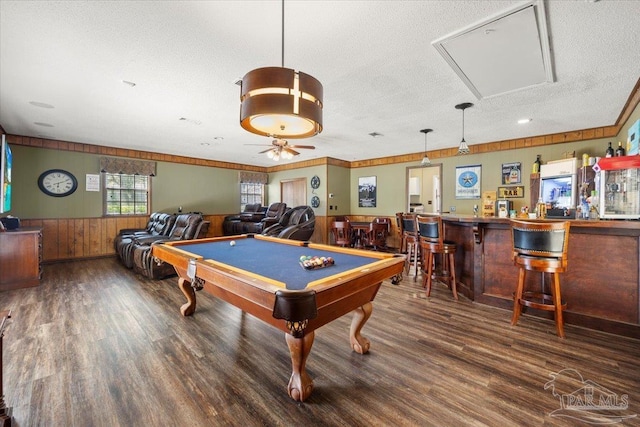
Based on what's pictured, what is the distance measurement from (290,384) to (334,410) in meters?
0.31

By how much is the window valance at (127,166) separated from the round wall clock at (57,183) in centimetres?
62

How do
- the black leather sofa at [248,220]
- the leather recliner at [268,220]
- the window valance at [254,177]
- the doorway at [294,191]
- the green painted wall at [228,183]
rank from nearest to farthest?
the green painted wall at [228,183], the leather recliner at [268,220], the black leather sofa at [248,220], the doorway at [294,191], the window valance at [254,177]

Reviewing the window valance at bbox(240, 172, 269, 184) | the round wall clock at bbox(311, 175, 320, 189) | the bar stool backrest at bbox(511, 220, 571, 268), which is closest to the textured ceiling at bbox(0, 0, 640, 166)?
the bar stool backrest at bbox(511, 220, 571, 268)

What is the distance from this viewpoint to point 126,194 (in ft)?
21.8

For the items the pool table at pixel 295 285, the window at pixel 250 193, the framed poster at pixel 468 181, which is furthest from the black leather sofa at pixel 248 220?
the pool table at pixel 295 285

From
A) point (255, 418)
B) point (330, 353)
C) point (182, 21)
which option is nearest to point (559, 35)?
point (182, 21)

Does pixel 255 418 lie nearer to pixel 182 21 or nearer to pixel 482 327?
pixel 482 327

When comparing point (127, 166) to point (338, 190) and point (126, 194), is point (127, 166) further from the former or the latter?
point (338, 190)

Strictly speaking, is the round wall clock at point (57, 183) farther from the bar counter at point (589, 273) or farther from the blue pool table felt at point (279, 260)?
the bar counter at point (589, 273)

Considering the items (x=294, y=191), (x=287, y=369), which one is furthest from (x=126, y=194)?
(x=287, y=369)

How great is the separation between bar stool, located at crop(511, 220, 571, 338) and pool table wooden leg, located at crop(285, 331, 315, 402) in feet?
7.41

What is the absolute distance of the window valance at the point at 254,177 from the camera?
8836 millimetres

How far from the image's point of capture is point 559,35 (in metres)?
2.10

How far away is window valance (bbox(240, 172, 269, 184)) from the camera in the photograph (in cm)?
884
